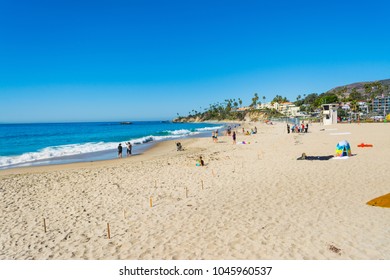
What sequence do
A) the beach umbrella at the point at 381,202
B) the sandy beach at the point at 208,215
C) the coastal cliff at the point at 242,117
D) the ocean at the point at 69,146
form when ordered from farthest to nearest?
the coastal cliff at the point at 242,117 < the ocean at the point at 69,146 < the beach umbrella at the point at 381,202 < the sandy beach at the point at 208,215

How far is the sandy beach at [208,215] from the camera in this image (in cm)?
553

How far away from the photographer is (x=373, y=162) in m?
13.1

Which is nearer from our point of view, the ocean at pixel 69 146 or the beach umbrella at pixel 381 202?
the beach umbrella at pixel 381 202

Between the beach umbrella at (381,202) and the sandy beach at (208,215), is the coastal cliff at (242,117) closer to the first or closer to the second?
the sandy beach at (208,215)

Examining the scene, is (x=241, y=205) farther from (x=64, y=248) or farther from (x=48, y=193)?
(x=48, y=193)

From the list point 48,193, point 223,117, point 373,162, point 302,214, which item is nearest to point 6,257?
point 48,193

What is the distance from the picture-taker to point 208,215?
24.4ft

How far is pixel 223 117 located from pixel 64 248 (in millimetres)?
165011

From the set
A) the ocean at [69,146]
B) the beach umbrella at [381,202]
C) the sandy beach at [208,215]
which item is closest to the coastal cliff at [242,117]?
the ocean at [69,146]

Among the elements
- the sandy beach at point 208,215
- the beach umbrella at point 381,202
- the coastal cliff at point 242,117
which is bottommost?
the sandy beach at point 208,215

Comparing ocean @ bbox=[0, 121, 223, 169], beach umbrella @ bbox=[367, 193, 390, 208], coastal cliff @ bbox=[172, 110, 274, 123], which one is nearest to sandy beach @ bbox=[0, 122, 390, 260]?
beach umbrella @ bbox=[367, 193, 390, 208]

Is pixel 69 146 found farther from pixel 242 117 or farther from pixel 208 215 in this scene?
pixel 242 117

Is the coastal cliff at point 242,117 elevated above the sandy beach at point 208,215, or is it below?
above

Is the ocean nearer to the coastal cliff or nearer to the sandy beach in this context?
the sandy beach
